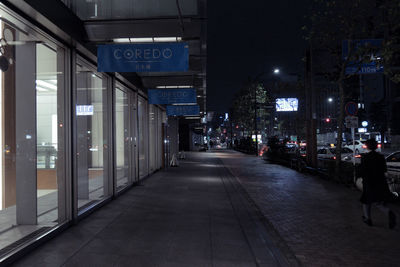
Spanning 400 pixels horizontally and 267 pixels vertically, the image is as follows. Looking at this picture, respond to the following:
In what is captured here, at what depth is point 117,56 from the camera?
766 centimetres

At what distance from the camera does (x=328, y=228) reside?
7094 millimetres

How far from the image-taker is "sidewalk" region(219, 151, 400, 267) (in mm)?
5429

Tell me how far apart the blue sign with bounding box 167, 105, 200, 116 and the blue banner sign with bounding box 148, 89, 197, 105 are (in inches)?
204

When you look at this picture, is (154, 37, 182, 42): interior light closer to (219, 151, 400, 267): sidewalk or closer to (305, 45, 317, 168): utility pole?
(219, 151, 400, 267): sidewalk

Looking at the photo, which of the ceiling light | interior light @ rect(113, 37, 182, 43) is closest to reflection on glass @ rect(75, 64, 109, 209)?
interior light @ rect(113, 37, 182, 43)

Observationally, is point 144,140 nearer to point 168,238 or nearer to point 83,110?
point 83,110

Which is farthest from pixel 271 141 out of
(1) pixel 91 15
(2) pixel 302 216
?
(1) pixel 91 15

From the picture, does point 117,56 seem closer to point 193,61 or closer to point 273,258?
point 193,61

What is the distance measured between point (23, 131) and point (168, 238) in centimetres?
318

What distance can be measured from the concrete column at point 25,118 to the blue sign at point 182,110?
13.9m

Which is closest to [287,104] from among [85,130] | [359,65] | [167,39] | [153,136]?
[153,136]

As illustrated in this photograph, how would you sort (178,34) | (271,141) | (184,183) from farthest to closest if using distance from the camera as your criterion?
1. (271,141)
2. (184,183)
3. (178,34)

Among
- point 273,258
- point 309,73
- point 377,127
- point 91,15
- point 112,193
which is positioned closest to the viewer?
point 273,258

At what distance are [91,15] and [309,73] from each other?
12413mm
